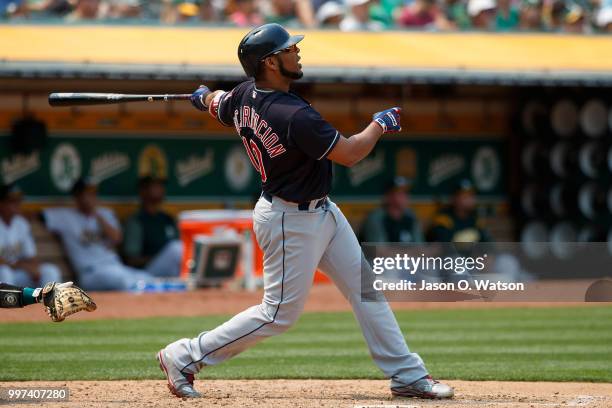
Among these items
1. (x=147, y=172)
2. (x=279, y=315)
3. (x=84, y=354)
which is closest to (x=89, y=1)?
(x=147, y=172)

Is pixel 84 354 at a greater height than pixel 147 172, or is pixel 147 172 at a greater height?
pixel 84 354

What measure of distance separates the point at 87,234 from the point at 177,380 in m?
7.15

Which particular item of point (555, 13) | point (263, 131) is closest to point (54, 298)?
point (263, 131)

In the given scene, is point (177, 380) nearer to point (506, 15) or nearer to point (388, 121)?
point (388, 121)

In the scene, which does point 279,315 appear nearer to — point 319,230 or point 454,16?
point 319,230

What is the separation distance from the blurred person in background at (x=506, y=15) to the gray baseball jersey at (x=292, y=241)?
31.4ft

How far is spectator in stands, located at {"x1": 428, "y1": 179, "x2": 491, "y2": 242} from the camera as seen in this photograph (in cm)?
1391

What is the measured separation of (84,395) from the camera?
6.21 metres

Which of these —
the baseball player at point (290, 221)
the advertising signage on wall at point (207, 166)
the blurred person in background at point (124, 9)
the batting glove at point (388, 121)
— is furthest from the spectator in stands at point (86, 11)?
the batting glove at point (388, 121)

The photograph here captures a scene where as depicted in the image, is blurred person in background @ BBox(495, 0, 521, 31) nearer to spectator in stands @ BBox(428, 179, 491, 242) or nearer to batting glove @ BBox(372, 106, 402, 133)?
spectator in stands @ BBox(428, 179, 491, 242)

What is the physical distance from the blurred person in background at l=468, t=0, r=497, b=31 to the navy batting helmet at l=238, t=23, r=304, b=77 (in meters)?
8.97

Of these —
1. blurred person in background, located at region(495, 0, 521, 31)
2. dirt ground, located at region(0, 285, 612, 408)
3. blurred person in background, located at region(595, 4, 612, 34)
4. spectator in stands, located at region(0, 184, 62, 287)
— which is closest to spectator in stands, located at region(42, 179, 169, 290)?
spectator in stands, located at region(0, 184, 62, 287)

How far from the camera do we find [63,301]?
18.9ft

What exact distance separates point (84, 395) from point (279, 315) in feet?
3.69
